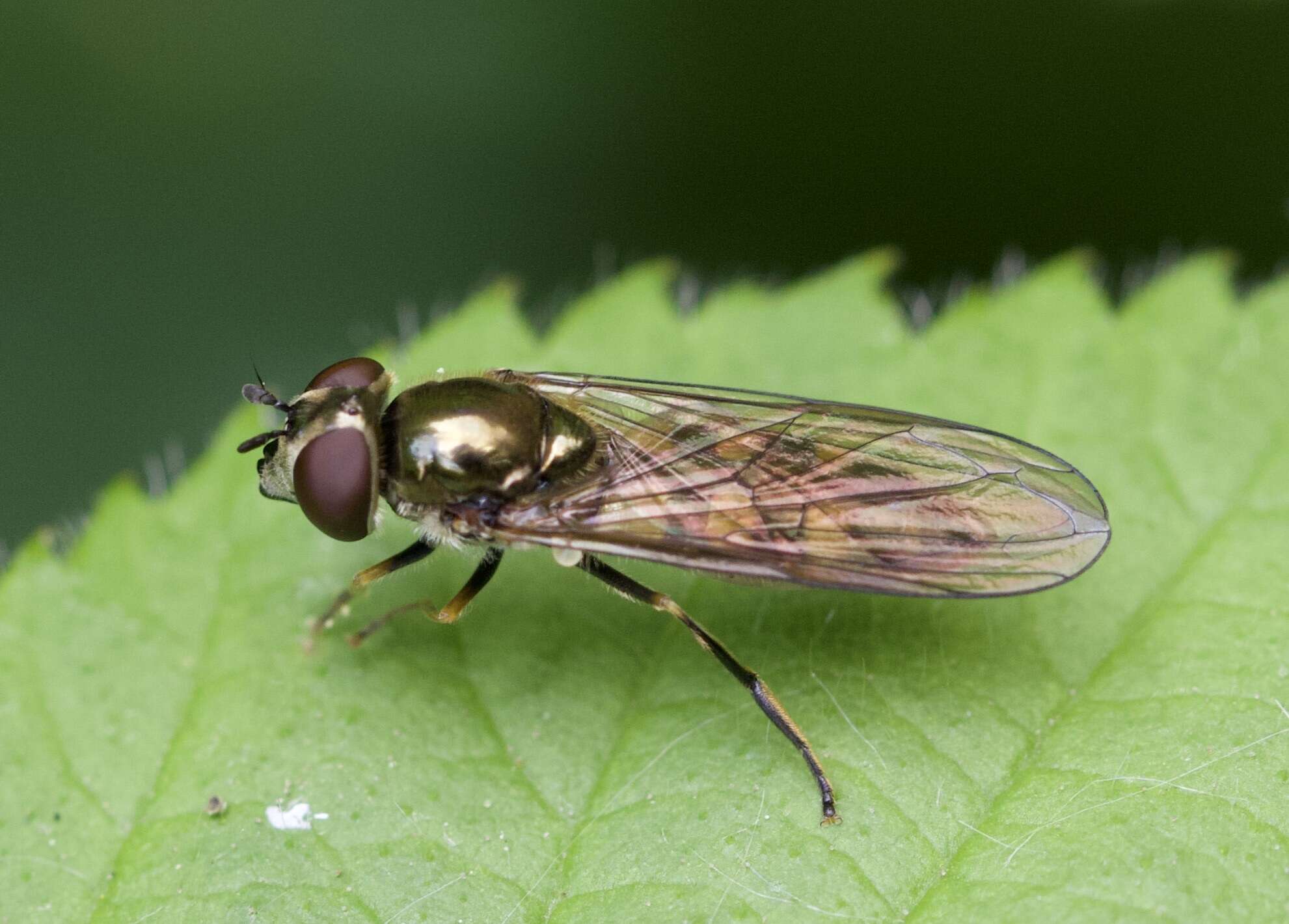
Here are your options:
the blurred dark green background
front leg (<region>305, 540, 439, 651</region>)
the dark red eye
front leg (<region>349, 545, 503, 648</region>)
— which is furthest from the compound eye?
the blurred dark green background

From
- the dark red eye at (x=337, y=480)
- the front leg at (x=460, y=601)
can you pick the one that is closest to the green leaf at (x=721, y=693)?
the front leg at (x=460, y=601)

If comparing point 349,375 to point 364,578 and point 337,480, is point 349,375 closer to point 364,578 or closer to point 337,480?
point 337,480

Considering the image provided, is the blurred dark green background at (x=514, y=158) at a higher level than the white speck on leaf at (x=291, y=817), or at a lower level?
higher

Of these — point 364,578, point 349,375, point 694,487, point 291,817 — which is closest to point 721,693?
point 694,487

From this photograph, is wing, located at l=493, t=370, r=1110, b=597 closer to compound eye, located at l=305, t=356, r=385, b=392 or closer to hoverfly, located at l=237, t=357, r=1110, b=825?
hoverfly, located at l=237, t=357, r=1110, b=825

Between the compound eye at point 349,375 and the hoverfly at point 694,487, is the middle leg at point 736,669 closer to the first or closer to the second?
the hoverfly at point 694,487
